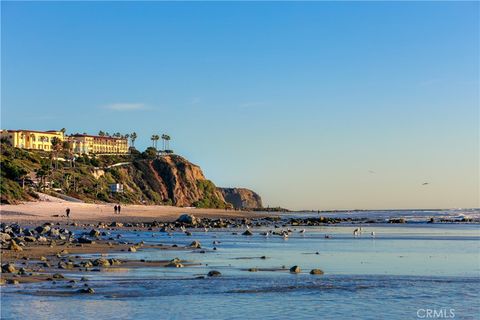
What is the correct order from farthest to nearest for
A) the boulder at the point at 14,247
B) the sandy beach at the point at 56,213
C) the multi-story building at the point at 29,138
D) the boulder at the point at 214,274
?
the multi-story building at the point at 29,138 → the sandy beach at the point at 56,213 → the boulder at the point at 14,247 → the boulder at the point at 214,274

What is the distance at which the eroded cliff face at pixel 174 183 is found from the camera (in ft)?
527

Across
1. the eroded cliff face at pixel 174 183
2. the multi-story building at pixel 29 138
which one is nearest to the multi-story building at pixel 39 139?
the multi-story building at pixel 29 138

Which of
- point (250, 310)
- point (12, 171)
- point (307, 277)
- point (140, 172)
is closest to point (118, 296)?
point (250, 310)

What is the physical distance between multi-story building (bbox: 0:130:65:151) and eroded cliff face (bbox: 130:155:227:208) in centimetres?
2285

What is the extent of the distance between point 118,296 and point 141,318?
3158mm

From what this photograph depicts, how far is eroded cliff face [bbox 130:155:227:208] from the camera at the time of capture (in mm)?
160500

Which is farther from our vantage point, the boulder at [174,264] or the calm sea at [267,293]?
the boulder at [174,264]

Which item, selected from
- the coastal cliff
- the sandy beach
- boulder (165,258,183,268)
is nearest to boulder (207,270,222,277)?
boulder (165,258,183,268)

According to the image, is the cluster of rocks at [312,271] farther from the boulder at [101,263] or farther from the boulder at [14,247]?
the boulder at [14,247]

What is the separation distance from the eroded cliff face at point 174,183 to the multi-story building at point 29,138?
22851mm

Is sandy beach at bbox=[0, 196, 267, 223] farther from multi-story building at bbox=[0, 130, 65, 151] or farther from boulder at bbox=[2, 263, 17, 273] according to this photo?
multi-story building at bbox=[0, 130, 65, 151]

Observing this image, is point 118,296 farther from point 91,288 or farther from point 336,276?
point 336,276

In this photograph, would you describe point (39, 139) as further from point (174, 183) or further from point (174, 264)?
point (174, 264)

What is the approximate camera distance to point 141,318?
15.2 meters
